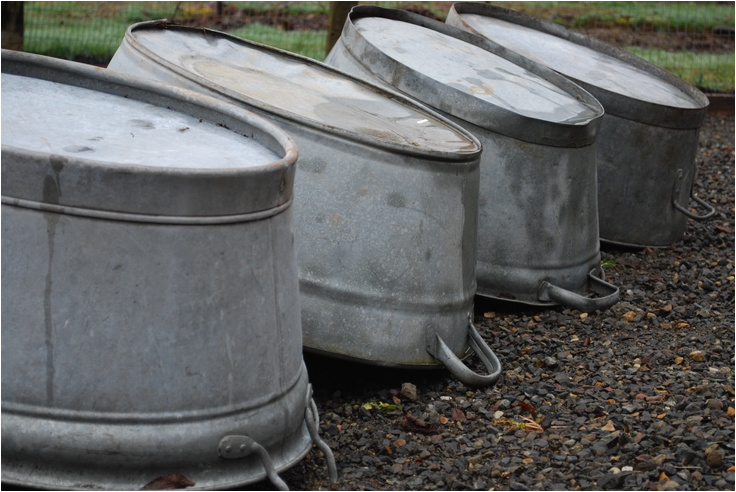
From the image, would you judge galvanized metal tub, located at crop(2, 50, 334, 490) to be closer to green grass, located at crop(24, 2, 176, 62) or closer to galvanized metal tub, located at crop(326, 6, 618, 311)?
galvanized metal tub, located at crop(326, 6, 618, 311)

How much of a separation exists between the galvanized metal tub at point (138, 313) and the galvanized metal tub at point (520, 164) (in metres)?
1.62

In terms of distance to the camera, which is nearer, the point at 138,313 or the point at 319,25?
the point at 138,313

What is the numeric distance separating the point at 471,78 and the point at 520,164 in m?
0.49

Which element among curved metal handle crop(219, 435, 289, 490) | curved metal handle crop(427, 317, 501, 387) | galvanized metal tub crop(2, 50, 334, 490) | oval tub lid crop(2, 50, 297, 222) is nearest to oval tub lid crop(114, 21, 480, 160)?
oval tub lid crop(2, 50, 297, 222)

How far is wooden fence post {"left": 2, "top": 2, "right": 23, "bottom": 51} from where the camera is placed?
5.68m

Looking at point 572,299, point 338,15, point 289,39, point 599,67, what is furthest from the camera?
point 289,39

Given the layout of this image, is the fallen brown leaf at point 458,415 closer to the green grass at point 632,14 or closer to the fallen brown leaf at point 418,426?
the fallen brown leaf at point 418,426

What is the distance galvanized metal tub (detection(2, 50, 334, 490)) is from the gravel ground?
0.82 feet

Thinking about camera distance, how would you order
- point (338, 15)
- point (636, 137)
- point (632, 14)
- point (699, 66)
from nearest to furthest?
point (636, 137) → point (338, 15) → point (699, 66) → point (632, 14)

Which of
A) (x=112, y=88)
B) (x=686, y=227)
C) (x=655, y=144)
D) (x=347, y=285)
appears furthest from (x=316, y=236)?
(x=686, y=227)

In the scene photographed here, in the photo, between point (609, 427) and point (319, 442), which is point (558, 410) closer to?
point (609, 427)

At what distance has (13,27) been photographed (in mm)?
5715

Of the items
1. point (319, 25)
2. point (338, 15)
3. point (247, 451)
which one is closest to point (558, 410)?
point (247, 451)

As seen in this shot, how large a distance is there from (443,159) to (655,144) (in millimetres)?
2197
